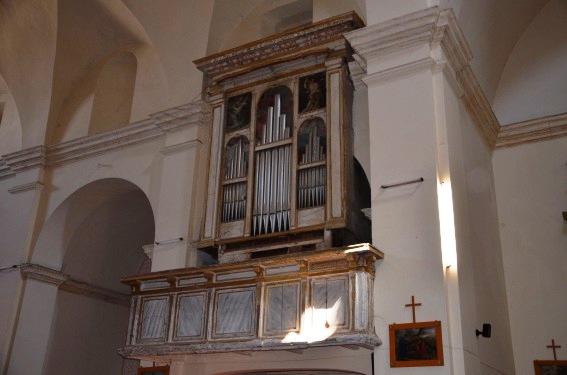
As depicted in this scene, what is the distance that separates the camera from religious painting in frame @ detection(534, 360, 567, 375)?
9.10m

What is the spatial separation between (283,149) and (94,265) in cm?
570

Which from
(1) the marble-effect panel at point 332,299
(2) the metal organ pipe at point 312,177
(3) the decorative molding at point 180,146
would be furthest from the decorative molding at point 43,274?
(1) the marble-effect panel at point 332,299

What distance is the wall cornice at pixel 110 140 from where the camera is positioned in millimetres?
11000

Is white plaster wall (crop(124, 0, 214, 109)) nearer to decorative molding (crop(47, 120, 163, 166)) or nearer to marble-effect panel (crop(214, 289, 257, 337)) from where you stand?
decorative molding (crop(47, 120, 163, 166))

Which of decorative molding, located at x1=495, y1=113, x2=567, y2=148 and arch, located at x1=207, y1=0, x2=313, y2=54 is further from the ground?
arch, located at x1=207, y1=0, x2=313, y2=54

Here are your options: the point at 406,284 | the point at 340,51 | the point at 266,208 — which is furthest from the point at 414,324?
the point at 340,51

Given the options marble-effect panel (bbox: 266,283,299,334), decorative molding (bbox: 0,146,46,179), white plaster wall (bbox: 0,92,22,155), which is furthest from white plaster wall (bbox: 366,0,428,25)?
white plaster wall (bbox: 0,92,22,155)

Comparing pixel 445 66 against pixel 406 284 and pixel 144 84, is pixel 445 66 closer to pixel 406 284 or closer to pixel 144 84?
pixel 406 284

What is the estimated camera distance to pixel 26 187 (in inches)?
507

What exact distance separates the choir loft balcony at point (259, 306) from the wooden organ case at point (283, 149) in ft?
2.33

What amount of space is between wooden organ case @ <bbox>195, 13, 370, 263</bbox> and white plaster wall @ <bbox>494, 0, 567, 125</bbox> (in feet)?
9.66

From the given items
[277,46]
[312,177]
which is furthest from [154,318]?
[277,46]

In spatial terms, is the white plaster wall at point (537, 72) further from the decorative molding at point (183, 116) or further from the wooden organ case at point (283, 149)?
the decorative molding at point (183, 116)

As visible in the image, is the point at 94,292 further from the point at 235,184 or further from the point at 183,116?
the point at 235,184
